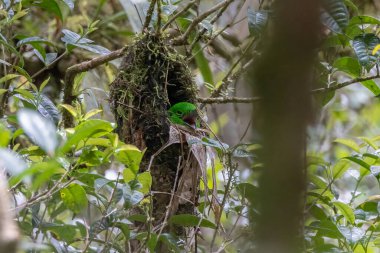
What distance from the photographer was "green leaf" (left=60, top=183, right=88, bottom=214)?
76.1 inches

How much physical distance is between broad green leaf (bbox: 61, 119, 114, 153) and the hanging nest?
49 centimetres

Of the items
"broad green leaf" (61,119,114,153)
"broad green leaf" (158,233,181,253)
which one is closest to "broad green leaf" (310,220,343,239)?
"broad green leaf" (158,233,181,253)

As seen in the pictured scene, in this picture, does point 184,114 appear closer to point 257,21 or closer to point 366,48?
point 257,21

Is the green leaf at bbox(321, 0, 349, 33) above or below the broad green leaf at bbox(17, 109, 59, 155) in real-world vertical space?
above

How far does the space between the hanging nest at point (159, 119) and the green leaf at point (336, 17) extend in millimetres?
608

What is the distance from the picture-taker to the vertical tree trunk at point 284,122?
2.11 feet

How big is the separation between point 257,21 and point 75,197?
918mm

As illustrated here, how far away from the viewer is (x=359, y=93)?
4473 millimetres

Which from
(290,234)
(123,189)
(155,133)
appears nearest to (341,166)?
(155,133)

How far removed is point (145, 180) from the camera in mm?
1942

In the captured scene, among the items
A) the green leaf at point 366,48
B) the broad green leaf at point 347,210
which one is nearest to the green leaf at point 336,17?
the green leaf at point 366,48

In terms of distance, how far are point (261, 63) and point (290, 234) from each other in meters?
0.19

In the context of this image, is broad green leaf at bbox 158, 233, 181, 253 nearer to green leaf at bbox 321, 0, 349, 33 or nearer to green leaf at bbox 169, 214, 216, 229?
green leaf at bbox 169, 214, 216, 229

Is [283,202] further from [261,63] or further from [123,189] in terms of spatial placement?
[123,189]
